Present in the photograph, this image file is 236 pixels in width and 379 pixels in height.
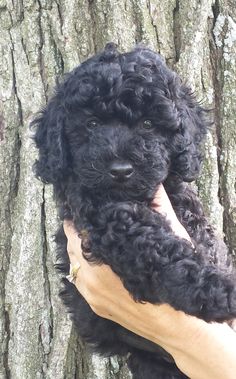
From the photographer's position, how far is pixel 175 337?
3402 mm

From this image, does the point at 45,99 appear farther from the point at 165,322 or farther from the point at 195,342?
the point at 195,342

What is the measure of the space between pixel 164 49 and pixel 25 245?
1474 mm

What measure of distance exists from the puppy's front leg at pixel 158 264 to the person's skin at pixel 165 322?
55mm

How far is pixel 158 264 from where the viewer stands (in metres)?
3.37

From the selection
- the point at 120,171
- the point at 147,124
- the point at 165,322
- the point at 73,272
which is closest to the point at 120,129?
the point at 147,124

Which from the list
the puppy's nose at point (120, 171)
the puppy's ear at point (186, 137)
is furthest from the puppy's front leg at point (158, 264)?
the puppy's ear at point (186, 137)

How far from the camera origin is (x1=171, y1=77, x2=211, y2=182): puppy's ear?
3736 millimetres

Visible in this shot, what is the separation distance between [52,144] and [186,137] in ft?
2.16

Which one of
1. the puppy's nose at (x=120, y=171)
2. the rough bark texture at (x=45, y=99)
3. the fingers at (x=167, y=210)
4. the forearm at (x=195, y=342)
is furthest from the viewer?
the rough bark texture at (x=45, y=99)

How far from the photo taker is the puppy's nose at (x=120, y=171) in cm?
345

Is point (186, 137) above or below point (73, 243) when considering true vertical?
above

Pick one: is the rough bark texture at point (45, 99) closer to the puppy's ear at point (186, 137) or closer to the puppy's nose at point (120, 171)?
the puppy's ear at point (186, 137)

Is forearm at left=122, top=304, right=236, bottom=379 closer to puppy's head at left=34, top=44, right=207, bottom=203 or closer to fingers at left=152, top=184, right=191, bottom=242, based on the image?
fingers at left=152, top=184, right=191, bottom=242

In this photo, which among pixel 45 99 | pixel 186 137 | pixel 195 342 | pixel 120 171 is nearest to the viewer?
pixel 195 342
